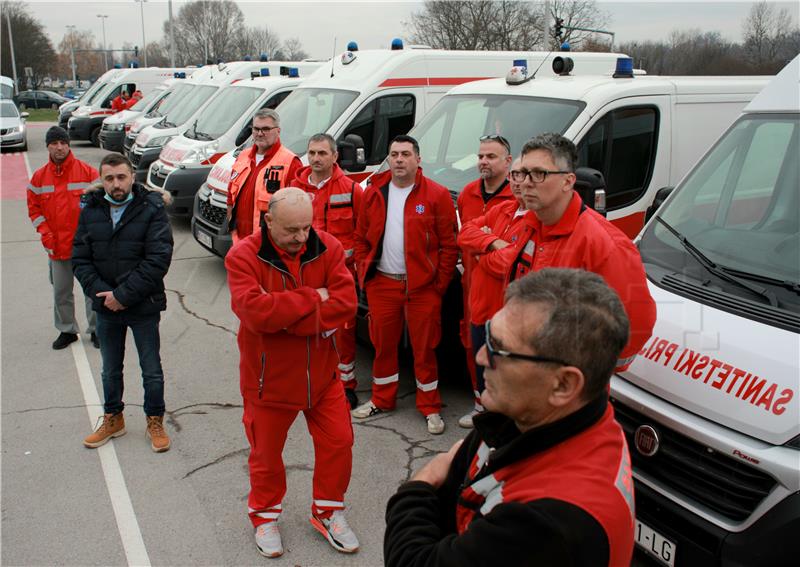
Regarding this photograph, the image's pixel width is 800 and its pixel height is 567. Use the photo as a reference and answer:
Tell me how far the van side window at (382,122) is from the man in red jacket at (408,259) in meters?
2.94

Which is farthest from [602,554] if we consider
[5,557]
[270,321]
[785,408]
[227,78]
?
[227,78]

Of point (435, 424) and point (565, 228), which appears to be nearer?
point (565, 228)

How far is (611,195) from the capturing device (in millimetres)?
5387

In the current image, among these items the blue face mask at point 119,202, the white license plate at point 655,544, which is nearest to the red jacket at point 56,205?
the blue face mask at point 119,202

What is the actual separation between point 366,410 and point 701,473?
2717 millimetres

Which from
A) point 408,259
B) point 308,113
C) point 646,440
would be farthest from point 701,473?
point 308,113

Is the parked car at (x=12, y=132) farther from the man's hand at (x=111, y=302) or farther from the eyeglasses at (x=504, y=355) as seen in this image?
the eyeglasses at (x=504, y=355)

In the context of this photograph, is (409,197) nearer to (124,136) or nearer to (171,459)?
(171,459)

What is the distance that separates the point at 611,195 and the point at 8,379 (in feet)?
16.0

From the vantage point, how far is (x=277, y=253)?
11.1 feet

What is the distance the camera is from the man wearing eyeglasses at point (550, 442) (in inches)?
55.5

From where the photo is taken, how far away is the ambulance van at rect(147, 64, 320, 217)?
1040 cm

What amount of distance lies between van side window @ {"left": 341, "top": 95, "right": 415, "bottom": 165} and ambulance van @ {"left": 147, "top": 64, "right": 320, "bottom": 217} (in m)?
3.43

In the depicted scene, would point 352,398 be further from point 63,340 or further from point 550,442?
point 550,442
